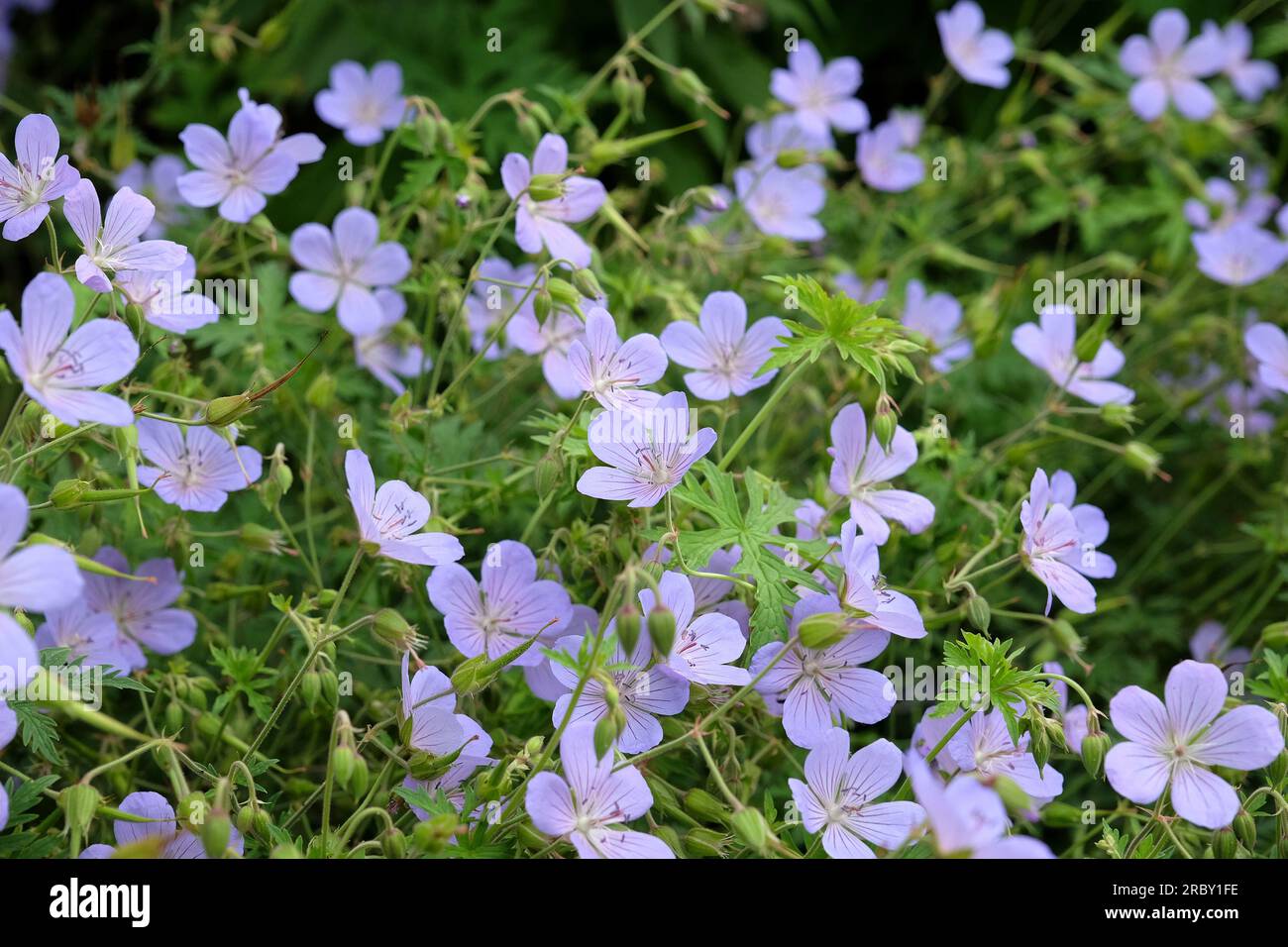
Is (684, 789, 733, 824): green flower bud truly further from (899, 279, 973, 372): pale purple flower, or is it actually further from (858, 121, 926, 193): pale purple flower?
(858, 121, 926, 193): pale purple flower

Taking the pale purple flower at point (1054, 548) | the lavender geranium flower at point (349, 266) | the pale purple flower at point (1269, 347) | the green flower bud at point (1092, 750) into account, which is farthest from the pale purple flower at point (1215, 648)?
the lavender geranium flower at point (349, 266)

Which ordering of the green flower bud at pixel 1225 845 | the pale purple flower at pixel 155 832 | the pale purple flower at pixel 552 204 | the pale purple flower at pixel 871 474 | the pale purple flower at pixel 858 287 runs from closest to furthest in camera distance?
the pale purple flower at pixel 155 832
the green flower bud at pixel 1225 845
the pale purple flower at pixel 871 474
the pale purple flower at pixel 552 204
the pale purple flower at pixel 858 287

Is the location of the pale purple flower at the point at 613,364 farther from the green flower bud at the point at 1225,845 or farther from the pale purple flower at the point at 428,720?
the green flower bud at the point at 1225,845

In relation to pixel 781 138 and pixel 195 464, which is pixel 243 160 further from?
pixel 781 138

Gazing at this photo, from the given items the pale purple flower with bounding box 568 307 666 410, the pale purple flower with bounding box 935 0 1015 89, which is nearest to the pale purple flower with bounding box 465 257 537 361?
the pale purple flower with bounding box 568 307 666 410
